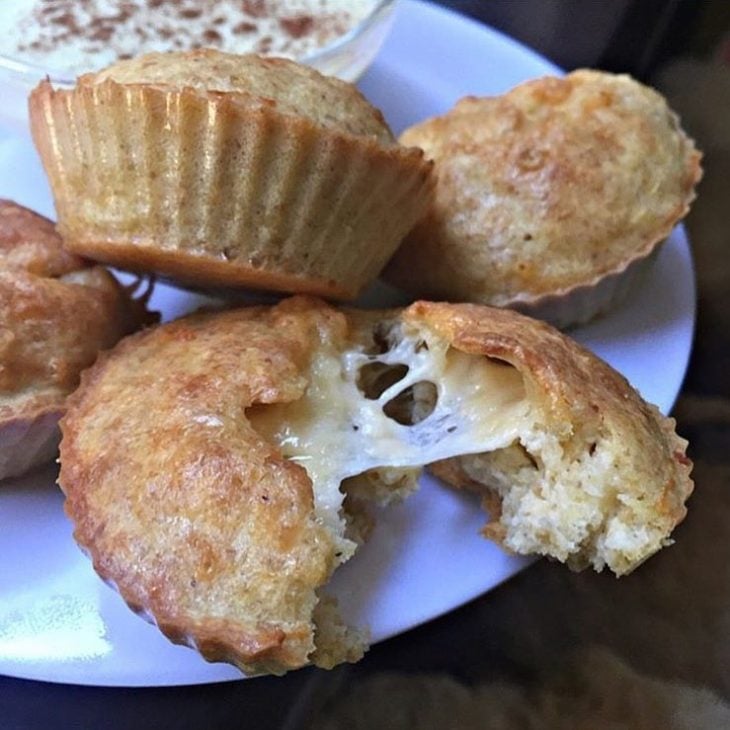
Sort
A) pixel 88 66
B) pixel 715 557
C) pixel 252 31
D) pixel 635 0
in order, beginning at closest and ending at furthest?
pixel 715 557
pixel 88 66
pixel 252 31
pixel 635 0

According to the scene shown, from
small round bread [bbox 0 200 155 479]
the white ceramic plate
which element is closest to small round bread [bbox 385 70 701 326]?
the white ceramic plate

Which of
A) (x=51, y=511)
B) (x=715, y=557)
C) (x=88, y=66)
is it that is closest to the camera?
(x=51, y=511)

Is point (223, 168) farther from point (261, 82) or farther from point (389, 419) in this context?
point (389, 419)

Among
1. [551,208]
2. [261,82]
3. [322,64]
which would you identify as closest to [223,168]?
[261,82]

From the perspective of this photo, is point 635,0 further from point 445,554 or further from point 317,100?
point 445,554

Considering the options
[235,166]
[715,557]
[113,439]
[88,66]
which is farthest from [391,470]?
[88,66]

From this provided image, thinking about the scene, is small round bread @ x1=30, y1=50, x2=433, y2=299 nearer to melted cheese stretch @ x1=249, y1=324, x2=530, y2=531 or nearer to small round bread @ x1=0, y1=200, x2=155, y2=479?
small round bread @ x1=0, y1=200, x2=155, y2=479
